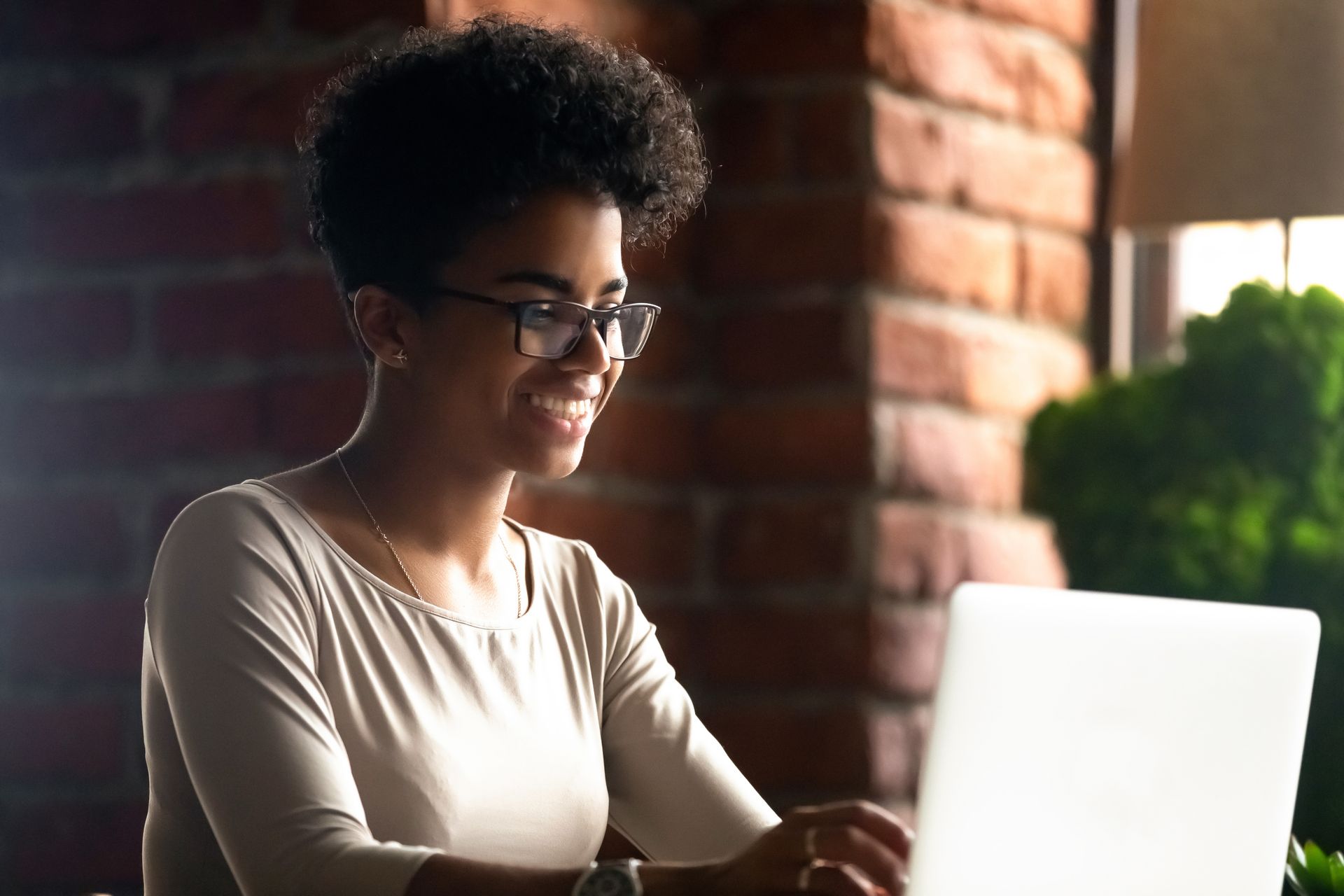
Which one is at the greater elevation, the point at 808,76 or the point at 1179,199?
the point at 808,76

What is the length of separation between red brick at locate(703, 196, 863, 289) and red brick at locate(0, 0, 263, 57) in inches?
21.9

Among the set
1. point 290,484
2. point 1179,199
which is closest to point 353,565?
point 290,484

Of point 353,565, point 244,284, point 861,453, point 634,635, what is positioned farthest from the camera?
point 861,453

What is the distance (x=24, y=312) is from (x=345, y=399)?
15.3 inches

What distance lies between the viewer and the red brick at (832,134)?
6.01 ft

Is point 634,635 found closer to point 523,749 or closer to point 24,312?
point 523,749

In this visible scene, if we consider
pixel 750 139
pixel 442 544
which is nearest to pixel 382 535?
pixel 442 544

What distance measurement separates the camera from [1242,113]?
1.66 meters

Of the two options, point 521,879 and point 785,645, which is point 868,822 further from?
point 785,645

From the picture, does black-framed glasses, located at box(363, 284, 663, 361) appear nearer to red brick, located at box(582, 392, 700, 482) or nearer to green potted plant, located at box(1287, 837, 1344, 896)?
red brick, located at box(582, 392, 700, 482)

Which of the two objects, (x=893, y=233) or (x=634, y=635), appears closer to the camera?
(x=634, y=635)

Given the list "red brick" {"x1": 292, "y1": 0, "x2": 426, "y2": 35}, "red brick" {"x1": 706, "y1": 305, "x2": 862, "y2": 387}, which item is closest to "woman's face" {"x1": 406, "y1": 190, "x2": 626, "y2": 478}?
"red brick" {"x1": 292, "y1": 0, "x2": 426, "y2": 35}

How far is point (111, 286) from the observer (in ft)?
5.69

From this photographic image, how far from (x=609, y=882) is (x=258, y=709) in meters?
0.29
